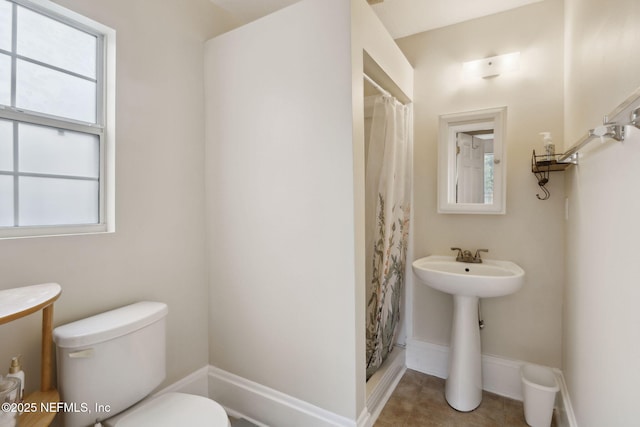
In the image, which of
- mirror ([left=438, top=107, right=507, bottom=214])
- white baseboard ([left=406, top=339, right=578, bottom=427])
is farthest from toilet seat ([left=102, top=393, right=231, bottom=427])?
mirror ([left=438, top=107, right=507, bottom=214])

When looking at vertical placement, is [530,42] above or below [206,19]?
below

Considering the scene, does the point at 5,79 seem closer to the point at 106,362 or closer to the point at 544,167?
the point at 106,362

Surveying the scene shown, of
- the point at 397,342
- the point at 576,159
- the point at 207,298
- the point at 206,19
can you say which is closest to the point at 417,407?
the point at 397,342

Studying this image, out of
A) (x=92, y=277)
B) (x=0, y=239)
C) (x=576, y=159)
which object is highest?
(x=576, y=159)

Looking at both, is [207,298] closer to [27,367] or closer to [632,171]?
[27,367]

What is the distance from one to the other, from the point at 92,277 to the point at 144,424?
734mm

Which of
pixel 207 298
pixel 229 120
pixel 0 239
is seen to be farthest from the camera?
pixel 207 298

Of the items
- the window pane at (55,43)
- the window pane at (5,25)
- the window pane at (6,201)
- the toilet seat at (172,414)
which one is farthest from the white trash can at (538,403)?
the window pane at (5,25)

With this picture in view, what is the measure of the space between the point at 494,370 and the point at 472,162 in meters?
1.48

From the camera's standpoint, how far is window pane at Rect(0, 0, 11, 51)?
4.47 ft

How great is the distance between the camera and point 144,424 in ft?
4.36

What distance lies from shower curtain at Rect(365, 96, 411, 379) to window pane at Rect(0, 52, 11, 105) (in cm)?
187

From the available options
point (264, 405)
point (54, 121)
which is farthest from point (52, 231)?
point (264, 405)

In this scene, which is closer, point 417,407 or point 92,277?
point 92,277
